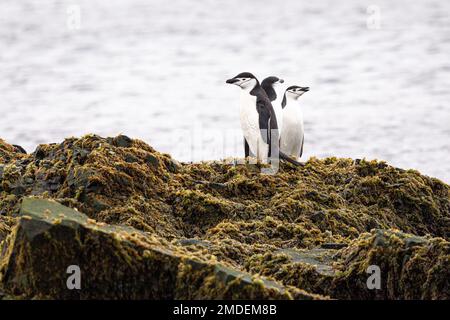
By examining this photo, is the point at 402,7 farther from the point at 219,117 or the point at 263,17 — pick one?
the point at 219,117

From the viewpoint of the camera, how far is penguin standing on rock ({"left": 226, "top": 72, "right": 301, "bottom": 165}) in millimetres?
16719

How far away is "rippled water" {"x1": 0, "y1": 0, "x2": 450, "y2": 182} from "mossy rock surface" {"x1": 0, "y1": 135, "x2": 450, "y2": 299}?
9153 mm

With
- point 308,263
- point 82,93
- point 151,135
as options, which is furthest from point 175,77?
point 308,263

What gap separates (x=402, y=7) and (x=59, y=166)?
61902mm

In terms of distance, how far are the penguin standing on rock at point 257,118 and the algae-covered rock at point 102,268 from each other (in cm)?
766

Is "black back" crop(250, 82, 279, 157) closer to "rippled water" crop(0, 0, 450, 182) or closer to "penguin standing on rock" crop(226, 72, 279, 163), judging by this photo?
"penguin standing on rock" crop(226, 72, 279, 163)

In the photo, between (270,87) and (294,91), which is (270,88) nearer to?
(270,87)

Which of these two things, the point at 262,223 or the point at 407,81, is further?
the point at 407,81

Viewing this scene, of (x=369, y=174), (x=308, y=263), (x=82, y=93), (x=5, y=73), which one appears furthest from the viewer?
(x=5, y=73)

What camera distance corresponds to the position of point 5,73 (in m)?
50.1

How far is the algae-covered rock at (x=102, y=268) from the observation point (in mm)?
8484

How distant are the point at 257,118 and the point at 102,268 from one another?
8524 mm

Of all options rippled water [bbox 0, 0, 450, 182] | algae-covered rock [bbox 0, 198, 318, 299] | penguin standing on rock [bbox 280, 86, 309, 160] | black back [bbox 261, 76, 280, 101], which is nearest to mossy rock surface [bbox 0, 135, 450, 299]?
algae-covered rock [bbox 0, 198, 318, 299]

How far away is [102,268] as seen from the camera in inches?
341
